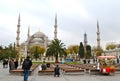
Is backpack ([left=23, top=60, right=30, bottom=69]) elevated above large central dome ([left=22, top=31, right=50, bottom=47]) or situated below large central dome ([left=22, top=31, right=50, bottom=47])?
below

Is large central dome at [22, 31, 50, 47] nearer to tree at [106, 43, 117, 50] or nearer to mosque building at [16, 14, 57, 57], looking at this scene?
mosque building at [16, 14, 57, 57]

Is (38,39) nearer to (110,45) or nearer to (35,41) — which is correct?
(35,41)

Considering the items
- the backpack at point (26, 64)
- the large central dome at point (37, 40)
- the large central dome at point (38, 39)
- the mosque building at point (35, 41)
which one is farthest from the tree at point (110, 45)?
the backpack at point (26, 64)

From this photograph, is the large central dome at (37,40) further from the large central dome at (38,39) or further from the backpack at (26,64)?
the backpack at (26,64)

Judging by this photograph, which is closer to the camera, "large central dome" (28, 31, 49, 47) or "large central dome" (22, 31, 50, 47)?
"large central dome" (22, 31, 50, 47)

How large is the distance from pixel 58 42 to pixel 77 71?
38.5 meters

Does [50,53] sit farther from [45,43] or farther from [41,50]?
[45,43]

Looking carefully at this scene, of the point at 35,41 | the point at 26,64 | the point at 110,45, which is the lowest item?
the point at 26,64

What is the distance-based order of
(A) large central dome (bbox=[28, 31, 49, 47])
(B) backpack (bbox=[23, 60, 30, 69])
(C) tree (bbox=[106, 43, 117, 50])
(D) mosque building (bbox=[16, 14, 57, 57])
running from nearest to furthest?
1. (B) backpack (bbox=[23, 60, 30, 69])
2. (D) mosque building (bbox=[16, 14, 57, 57])
3. (A) large central dome (bbox=[28, 31, 49, 47])
4. (C) tree (bbox=[106, 43, 117, 50])

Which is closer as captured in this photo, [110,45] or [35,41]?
[35,41]

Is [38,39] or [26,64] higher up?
[38,39]

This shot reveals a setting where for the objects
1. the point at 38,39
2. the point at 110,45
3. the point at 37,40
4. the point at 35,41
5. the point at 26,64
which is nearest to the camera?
the point at 26,64

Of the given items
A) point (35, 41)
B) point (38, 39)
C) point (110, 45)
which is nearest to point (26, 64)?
point (35, 41)

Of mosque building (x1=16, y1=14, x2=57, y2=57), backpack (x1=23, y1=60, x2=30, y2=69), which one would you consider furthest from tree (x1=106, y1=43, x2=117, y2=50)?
backpack (x1=23, y1=60, x2=30, y2=69)
